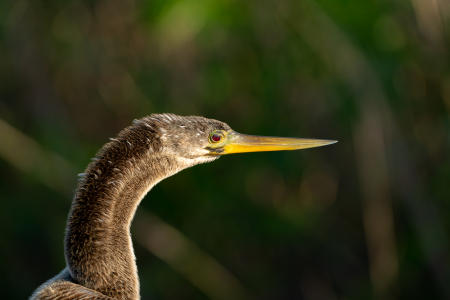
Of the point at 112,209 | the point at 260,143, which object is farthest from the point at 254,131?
the point at 112,209

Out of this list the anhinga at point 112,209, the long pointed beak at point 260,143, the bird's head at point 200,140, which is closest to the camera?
the anhinga at point 112,209

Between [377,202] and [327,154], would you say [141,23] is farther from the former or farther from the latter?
[377,202]

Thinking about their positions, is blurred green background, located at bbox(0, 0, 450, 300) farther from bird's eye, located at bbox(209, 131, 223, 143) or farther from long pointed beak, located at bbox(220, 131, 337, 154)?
bird's eye, located at bbox(209, 131, 223, 143)

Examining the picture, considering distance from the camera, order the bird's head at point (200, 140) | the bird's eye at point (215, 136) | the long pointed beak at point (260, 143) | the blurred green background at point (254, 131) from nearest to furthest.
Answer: the bird's head at point (200, 140), the bird's eye at point (215, 136), the long pointed beak at point (260, 143), the blurred green background at point (254, 131)

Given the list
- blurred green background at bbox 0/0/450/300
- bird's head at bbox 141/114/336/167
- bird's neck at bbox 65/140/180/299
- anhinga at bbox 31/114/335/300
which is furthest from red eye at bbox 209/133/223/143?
blurred green background at bbox 0/0/450/300

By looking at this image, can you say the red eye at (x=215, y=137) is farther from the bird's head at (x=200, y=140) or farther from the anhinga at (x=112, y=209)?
the anhinga at (x=112, y=209)

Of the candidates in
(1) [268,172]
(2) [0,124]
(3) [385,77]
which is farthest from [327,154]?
(2) [0,124]

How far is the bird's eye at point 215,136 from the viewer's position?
3215mm

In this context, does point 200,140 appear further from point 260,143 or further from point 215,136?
point 260,143

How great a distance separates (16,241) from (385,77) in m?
4.01

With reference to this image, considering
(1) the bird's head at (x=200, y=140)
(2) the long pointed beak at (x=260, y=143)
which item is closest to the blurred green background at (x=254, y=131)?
(2) the long pointed beak at (x=260, y=143)

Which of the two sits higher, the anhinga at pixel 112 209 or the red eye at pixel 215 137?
the red eye at pixel 215 137

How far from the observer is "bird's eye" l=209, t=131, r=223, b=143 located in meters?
3.21

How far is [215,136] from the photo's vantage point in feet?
10.6
